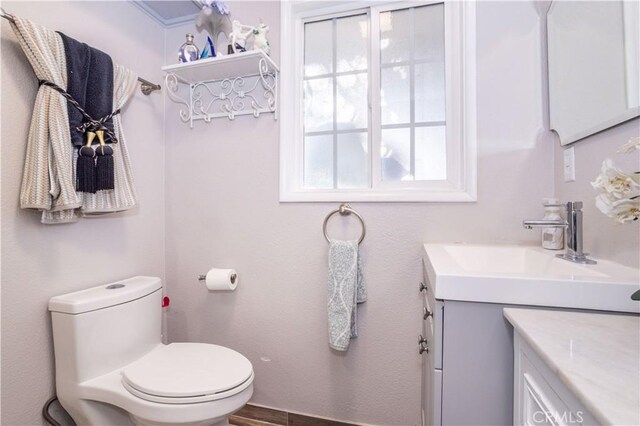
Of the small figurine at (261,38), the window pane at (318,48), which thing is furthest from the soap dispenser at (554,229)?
the small figurine at (261,38)

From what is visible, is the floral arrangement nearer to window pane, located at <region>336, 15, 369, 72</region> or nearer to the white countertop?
the white countertop

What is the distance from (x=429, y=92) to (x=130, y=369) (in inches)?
68.9

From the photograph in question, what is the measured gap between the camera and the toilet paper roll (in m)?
1.42

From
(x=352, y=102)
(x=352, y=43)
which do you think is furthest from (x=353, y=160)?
(x=352, y=43)

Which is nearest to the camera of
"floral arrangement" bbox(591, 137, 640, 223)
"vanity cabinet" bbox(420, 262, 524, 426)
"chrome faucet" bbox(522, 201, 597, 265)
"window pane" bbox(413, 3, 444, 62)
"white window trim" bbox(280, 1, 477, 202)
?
"floral arrangement" bbox(591, 137, 640, 223)

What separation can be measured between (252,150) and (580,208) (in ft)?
4.49

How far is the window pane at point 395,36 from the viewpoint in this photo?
140 centimetres

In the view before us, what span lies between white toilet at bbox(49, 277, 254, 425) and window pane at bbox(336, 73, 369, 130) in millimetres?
1212

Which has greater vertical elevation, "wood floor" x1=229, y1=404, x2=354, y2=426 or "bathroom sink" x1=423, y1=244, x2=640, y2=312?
"bathroom sink" x1=423, y1=244, x2=640, y2=312

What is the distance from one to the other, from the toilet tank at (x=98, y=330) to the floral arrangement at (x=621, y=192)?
1.57 meters

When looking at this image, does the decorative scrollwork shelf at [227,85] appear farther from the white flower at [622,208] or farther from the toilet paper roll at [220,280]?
the white flower at [622,208]

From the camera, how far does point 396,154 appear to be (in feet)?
4.67

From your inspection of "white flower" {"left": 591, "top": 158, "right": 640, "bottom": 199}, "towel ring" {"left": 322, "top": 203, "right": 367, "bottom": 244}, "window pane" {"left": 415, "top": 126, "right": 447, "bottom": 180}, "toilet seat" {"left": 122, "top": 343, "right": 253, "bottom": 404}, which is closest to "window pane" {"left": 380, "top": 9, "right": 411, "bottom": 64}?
"window pane" {"left": 415, "top": 126, "right": 447, "bottom": 180}

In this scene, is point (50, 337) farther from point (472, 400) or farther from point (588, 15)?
point (588, 15)
